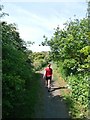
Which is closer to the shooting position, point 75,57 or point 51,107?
point 51,107

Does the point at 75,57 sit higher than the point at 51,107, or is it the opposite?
the point at 75,57

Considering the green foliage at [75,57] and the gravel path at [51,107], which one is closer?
the gravel path at [51,107]

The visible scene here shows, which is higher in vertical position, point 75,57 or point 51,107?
point 75,57

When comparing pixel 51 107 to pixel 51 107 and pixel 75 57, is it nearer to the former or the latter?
pixel 51 107

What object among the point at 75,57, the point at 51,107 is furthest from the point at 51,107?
the point at 75,57

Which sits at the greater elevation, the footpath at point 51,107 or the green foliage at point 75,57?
the green foliage at point 75,57

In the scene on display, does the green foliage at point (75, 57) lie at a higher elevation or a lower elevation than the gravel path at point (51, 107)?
higher

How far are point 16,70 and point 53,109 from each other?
4.18m

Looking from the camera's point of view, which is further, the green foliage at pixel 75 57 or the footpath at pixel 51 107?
the green foliage at pixel 75 57

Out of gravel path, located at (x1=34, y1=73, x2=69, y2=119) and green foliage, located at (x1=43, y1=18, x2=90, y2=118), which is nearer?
gravel path, located at (x1=34, y1=73, x2=69, y2=119)

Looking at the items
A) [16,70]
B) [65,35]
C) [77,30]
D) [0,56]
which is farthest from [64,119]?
[65,35]

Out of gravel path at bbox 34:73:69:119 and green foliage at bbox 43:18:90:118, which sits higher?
green foliage at bbox 43:18:90:118

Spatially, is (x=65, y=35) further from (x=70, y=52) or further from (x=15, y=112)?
(x=15, y=112)

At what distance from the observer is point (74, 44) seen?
24.5m
